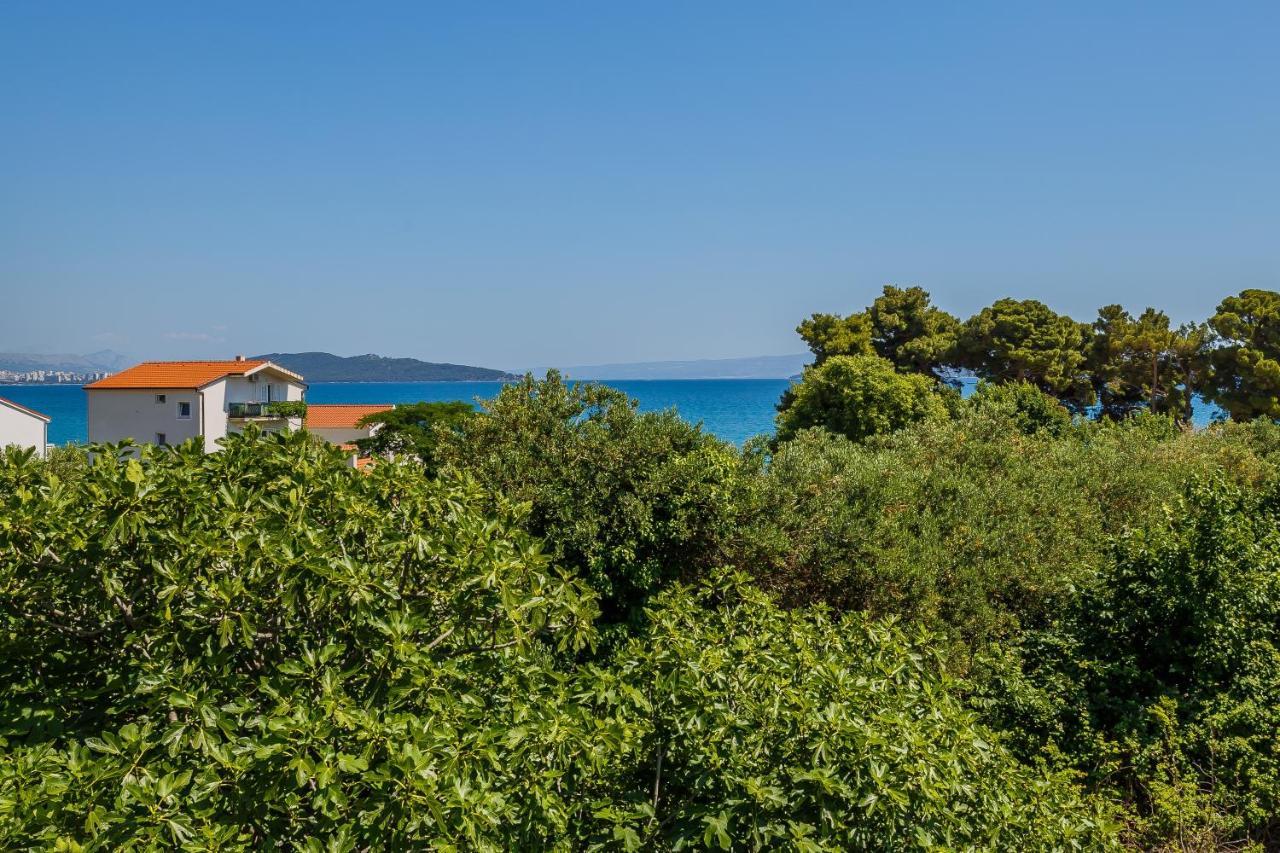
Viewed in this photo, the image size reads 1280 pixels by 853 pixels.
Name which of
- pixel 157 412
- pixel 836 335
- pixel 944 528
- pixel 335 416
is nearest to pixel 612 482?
pixel 944 528

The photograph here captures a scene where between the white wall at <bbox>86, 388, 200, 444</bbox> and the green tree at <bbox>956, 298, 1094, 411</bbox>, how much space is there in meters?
45.6

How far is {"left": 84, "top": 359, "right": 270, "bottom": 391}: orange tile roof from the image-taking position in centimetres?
5050

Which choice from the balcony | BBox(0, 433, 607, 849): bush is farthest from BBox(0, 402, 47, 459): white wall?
BBox(0, 433, 607, 849): bush

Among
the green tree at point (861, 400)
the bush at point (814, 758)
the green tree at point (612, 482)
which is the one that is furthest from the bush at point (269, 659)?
the green tree at point (861, 400)

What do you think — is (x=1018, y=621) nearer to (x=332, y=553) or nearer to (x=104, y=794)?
(x=332, y=553)

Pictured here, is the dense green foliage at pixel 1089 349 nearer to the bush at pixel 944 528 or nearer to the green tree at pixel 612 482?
the bush at pixel 944 528

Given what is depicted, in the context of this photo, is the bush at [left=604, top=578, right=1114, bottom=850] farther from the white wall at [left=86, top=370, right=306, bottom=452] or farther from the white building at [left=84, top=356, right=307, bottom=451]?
the white wall at [left=86, top=370, right=306, bottom=452]

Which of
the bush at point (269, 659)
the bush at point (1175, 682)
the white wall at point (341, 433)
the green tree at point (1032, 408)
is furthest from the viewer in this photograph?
the white wall at point (341, 433)

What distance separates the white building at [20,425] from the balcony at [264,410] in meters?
10.6

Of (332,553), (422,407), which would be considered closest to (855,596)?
(332,553)

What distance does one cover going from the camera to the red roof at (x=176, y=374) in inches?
1989

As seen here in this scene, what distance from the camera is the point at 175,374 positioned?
51594 mm

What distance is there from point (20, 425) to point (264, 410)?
546 inches

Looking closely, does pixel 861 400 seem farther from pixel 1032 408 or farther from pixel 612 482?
pixel 612 482
